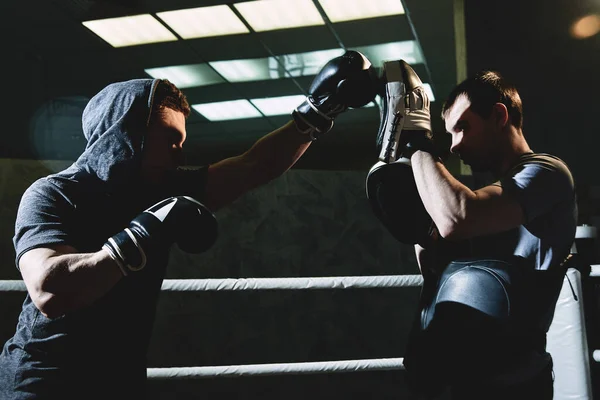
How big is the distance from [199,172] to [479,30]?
3075 millimetres

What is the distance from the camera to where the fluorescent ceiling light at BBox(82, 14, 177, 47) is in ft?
15.3

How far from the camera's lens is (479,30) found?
364cm

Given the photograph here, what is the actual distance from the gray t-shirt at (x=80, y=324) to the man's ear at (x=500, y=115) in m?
0.80

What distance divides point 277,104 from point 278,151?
584 centimetres

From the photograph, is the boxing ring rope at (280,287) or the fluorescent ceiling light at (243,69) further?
the fluorescent ceiling light at (243,69)

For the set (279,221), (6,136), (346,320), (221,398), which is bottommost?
(221,398)

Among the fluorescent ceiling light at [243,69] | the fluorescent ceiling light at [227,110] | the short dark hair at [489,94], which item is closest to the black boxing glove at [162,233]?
the short dark hair at [489,94]

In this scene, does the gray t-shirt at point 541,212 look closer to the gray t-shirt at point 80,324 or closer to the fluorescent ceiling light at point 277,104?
the gray t-shirt at point 80,324

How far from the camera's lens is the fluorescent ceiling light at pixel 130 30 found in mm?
4648

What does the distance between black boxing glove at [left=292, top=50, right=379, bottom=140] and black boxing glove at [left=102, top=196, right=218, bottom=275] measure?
18.0 inches

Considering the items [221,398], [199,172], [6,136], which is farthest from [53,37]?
[199,172]

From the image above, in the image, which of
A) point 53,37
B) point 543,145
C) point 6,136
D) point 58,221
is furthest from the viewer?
point 6,136

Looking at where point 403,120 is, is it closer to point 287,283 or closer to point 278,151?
point 278,151

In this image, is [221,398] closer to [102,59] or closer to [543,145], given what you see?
[543,145]
